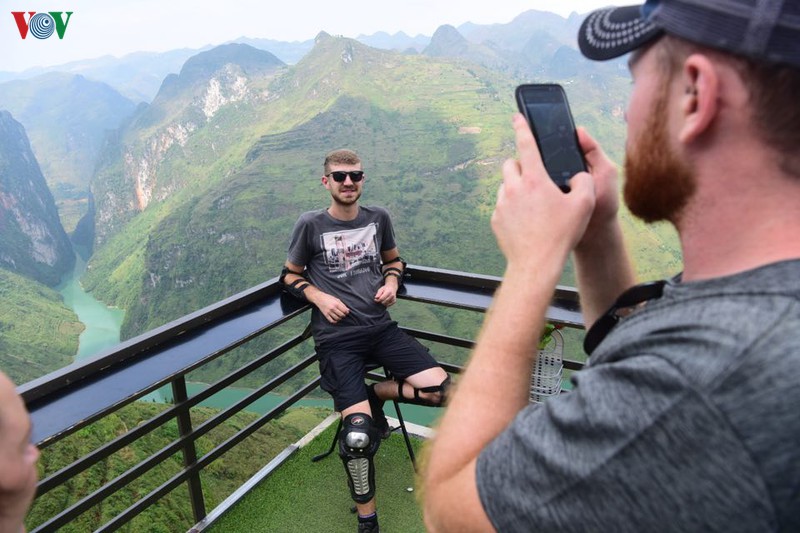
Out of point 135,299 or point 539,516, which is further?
point 135,299

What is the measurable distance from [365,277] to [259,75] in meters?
147

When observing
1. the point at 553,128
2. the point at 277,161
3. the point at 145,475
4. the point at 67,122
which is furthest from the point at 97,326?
the point at 67,122

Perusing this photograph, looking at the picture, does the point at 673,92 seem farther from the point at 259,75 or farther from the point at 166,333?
the point at 259,75

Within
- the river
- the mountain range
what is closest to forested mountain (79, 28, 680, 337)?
A: the mountain range

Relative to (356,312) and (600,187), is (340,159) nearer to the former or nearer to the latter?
(356,312)

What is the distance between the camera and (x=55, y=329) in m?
66.8

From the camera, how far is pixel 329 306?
2.89 meters

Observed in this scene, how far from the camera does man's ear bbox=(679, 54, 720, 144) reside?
0.55 metres

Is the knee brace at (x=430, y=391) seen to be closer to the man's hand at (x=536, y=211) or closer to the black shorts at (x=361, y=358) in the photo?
the black shorts at (x=361, y=358)

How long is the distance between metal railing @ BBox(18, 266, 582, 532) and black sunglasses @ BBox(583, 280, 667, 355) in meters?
1.67

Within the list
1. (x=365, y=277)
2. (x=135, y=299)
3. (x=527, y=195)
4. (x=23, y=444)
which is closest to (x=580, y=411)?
(x=527, y=195)

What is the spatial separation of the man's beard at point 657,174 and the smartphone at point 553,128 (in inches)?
4.0

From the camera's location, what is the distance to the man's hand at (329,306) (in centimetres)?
289

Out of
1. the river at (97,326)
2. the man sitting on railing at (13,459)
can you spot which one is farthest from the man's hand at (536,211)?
the river at (97,326)
